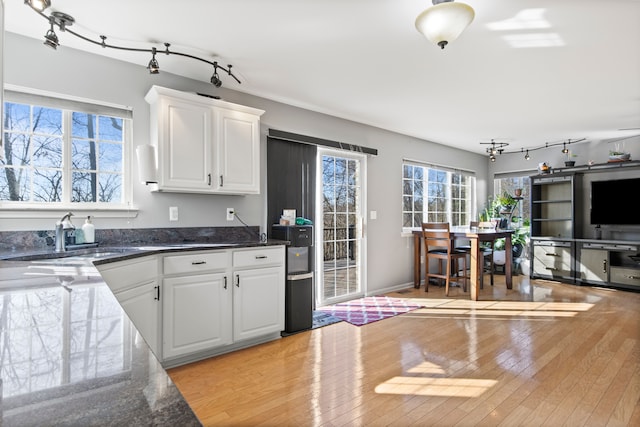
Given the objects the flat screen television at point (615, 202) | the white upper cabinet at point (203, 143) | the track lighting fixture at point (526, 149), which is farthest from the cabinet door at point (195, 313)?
the flat screen television at point (615, 202)

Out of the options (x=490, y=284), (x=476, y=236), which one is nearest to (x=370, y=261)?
(x=476, y=236)

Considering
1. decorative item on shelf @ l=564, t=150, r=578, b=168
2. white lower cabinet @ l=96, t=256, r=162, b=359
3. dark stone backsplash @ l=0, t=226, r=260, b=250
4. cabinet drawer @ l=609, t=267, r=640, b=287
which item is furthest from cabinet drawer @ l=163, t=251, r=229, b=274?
decorative item on shelf @ l=564, t=150, r=578, b=168

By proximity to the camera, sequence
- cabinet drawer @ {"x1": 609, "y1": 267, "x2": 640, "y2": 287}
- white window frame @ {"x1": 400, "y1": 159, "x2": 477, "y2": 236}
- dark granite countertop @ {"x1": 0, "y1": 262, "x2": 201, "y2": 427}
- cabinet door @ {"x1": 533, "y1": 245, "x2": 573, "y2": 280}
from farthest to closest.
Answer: cabinet door @ {"x1": 533, "y1": 245, "x2": 573, "y2": 280}
white window frame @ {"x1": 400, "y1": 159, "x2": 477, "y2": 236}
cabinet drawer @ {"x1": 609, "y1": 267, "x2": 640, "y2": 287}
dark granite countertop @ {"x1": 0, "y1": 262, "x2": 201, "y2": 427}

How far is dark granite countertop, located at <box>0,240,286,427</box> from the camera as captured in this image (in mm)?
426

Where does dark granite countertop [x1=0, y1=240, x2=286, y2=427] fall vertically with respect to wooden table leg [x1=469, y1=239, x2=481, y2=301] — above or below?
above

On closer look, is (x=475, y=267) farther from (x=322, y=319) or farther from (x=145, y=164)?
(x=145, y=164)

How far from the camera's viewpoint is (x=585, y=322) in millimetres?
3486

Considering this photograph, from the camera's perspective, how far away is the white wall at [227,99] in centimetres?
242

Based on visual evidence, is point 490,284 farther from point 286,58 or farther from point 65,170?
point 65,170

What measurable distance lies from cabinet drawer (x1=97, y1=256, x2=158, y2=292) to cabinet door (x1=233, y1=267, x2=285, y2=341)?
64 cm

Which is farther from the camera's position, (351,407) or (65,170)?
(65,170)

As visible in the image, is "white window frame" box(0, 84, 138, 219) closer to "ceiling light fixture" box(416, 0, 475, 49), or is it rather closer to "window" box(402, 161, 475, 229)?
"ceiling light fixture" box(416, 0, 475, 49)

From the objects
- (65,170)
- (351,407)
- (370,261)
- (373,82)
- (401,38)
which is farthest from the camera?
(370,261)

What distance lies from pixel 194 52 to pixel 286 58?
2.34 feet
